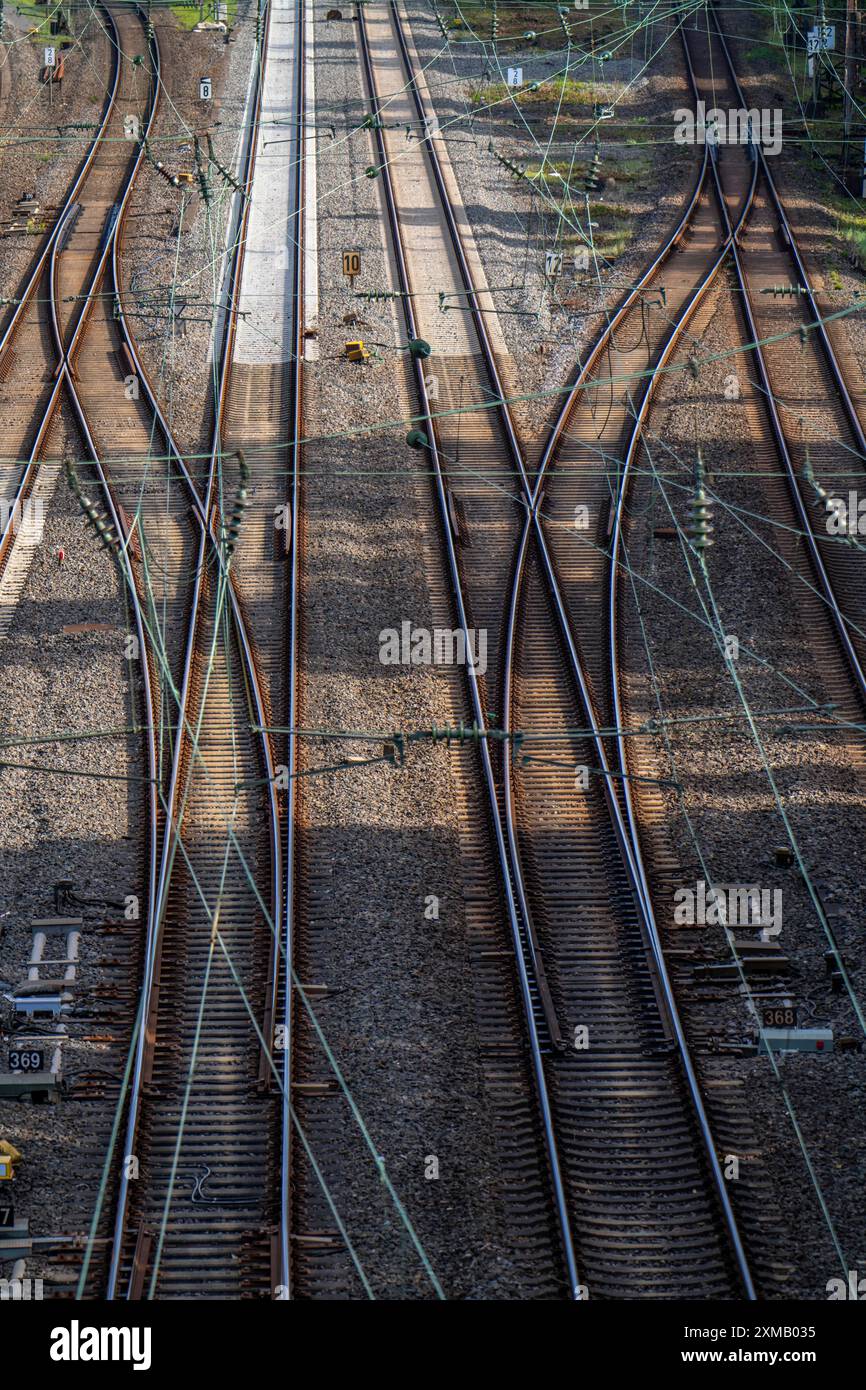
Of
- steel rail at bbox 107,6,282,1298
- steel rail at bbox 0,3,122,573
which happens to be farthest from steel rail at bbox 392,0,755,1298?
steel rail at bbox 0,3,122,573

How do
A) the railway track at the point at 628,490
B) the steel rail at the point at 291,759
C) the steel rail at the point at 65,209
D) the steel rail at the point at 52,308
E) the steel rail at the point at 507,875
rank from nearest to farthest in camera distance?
1. the steel rail at the point at 507,875
2. the steel rail at the point at 291,759
3. the railway track at the point at 628,490
4. the steel rail at the point at 52,308
5. the steel rail at the point at 65,209

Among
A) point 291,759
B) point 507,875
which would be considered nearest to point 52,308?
point 291,759

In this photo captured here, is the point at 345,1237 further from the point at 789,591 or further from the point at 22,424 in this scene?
the point at 22,424

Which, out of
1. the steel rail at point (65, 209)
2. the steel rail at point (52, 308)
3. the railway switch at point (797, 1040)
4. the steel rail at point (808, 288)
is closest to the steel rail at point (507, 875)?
the railway switch at point (797, 1040)

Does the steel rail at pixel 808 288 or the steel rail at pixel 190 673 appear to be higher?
the steel rail at pixel 808 288

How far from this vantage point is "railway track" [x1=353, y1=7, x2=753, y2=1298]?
1316cm

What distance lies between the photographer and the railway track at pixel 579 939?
13.2 meters

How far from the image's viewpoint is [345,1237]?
13023 mm

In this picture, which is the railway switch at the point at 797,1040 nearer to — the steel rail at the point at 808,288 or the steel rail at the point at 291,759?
Result: the steel rail at the point at 291,759

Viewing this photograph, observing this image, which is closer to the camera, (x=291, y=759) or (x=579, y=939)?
(x=579, y=939)

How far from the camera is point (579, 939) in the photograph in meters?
16.5

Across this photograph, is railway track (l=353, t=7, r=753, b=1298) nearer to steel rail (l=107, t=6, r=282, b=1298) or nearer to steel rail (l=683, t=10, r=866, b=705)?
steel rail (l=107, t=6, r=282, b=1298)

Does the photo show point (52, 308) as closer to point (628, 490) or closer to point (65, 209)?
point (65, 209)

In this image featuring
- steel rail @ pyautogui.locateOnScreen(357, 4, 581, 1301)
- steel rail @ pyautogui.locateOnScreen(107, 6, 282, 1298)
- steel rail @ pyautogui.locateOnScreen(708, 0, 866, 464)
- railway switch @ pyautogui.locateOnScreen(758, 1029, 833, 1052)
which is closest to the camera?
steel rail @ pyautogui.locateOnScreen(357, 4, 581, 1301)
